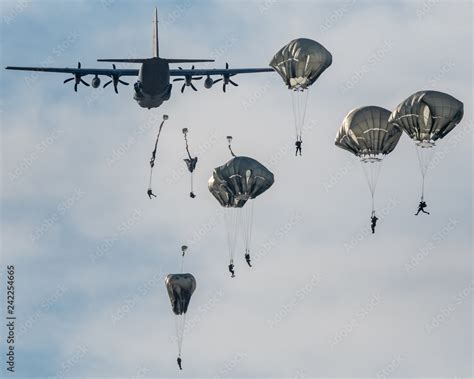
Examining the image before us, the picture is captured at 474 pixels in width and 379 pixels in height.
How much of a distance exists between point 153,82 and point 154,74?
31.4 inches

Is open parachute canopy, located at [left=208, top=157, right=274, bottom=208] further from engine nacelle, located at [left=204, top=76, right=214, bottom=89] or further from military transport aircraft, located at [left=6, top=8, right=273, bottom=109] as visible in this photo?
engine nacelle, located at [left=204, top=76, right=214, bottom=89]

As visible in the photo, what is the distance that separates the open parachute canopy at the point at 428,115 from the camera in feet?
293

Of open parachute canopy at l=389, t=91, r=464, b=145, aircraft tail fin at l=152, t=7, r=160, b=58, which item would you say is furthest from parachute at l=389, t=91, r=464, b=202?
aircraft tail fin at l=152, t=7, r=160, b=58

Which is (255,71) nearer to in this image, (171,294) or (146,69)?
(146,69)

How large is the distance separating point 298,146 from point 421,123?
27.9 ft

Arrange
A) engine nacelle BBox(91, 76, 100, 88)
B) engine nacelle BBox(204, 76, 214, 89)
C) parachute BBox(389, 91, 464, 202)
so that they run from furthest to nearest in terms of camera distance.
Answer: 1. engine nacelle BBox(204, 76, 214, 89)
2. engine nacelle BBox(91, 76, 100, 88)
3. parachute BBox(389, 91, 464, 202)

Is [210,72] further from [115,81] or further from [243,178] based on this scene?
[243,178]

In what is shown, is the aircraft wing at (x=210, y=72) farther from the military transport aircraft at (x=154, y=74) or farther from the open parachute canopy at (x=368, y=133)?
Result: the open parachute canopy at (x=368, y=133)

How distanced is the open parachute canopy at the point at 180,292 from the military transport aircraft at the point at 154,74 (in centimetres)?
2085

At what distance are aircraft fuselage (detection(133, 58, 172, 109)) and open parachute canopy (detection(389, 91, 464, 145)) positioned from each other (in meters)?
25.3

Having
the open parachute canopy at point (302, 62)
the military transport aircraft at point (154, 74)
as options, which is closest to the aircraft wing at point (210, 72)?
the military transport aircraft at point (154, 74)

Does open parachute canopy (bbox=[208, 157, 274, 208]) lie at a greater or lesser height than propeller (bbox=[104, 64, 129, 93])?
lesser

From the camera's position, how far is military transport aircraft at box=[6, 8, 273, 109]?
109 metres

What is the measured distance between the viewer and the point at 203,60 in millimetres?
110188
